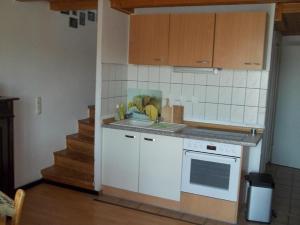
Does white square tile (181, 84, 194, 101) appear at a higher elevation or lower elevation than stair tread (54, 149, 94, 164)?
higher

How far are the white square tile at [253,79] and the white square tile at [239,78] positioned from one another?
0.04 m

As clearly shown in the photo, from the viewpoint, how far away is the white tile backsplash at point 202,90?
3391 mm

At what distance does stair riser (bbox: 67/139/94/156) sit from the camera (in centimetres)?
409

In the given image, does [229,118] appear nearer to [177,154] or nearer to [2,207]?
[177,154]

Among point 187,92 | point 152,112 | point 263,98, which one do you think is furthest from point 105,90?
point 263,98

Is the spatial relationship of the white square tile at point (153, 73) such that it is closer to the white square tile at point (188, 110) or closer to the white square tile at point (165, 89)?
the white square tile at point (165, 89)

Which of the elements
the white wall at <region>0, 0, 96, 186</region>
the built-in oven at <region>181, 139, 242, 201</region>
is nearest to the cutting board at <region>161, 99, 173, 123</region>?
the built-in oven at <region>181, 139, 242, 201</region>

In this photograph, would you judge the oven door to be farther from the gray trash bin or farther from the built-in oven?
the gray trash bin

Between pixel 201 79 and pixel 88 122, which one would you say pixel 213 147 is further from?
pixel 88 122

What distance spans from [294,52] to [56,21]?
11.3 ft

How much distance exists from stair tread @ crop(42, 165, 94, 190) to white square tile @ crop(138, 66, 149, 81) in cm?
129

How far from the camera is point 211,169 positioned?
3.10 meters

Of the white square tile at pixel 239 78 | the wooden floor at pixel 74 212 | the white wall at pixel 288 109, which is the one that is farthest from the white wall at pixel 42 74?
the white wall at pixel 288 109

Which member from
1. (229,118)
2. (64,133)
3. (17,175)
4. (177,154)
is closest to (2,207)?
(177,154)
